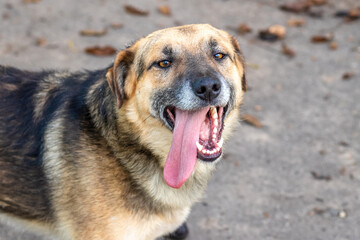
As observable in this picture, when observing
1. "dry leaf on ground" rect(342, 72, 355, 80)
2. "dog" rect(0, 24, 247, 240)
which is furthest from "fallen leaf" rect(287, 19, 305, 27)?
"dog" rect(0, 24, 247, 240)

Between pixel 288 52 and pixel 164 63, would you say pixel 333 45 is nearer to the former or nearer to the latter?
pixel 288 52

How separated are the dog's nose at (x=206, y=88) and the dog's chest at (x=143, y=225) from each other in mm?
913

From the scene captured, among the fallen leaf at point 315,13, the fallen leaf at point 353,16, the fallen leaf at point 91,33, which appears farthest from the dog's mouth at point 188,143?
the fallen leaf at point 353,16

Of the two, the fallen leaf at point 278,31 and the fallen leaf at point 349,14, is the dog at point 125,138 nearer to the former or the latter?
the fallen leaf at point 278,31

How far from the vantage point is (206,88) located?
2977 mm

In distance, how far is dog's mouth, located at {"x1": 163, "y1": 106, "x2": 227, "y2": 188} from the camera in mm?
3107

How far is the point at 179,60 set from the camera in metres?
3.20

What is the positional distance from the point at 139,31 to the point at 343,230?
156 inches

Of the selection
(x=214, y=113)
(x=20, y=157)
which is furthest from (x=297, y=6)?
(x=20, y=157)

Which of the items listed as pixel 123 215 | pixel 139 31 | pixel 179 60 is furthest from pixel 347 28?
pixel 123 215

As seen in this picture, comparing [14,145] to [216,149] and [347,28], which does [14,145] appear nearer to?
[216,149]

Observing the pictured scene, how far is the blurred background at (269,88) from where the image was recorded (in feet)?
14.2

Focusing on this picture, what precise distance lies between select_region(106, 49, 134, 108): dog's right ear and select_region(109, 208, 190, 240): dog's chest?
77cm

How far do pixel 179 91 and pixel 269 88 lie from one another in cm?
305
